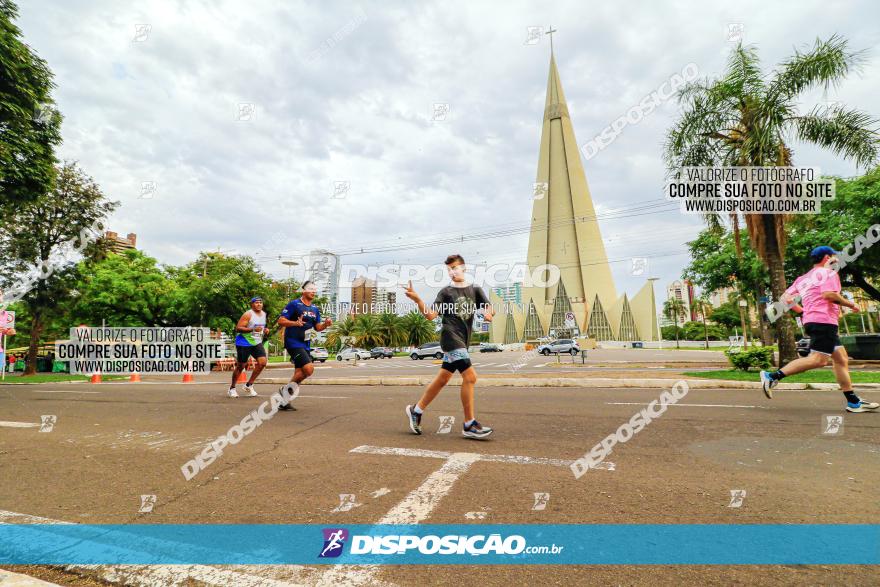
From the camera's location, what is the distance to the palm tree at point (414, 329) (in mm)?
67162

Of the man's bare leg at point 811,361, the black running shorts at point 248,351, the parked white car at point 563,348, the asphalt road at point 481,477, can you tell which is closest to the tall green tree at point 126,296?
the black running shorts at point 248,351

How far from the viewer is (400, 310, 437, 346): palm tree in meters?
67.2

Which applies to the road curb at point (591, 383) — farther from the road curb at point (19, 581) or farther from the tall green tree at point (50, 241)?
the tall green tree at point (50, 241)

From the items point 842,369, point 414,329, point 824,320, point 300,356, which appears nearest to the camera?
point 842,369

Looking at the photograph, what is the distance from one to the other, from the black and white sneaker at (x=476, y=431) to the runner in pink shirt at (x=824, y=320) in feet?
14.4

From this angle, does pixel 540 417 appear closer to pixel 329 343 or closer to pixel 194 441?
pixel 194 441

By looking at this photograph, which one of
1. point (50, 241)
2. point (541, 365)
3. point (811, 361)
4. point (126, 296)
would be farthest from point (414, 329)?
point (811, 361)

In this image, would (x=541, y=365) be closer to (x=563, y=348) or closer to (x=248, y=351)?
(x=563, y=348)

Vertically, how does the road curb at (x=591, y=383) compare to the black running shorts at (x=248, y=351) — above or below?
below

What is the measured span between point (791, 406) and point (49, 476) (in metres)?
8.74

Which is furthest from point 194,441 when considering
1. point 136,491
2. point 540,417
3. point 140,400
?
point 140,400

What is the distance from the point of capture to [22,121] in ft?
34.2

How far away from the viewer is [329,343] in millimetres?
66688

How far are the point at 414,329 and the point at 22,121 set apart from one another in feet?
192
